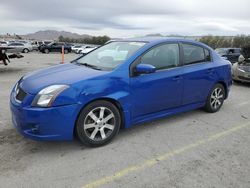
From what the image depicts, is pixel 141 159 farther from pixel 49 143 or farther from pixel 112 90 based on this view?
pixel 49 143

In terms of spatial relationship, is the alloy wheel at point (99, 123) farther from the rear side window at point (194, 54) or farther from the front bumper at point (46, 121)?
the rear side window at point (194, 54)

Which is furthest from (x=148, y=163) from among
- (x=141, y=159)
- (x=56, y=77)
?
(x=56, y=77)

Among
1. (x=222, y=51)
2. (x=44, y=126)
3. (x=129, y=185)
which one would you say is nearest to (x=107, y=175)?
(x=129, y=185)

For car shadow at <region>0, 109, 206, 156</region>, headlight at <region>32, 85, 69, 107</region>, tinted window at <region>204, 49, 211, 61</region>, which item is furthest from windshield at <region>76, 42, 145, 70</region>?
tinted window at <region>204, 49, 211, 61</region>

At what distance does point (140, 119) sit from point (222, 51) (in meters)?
16.7

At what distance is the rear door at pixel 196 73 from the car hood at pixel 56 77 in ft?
5.63

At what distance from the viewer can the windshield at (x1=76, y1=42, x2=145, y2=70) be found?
401 cm

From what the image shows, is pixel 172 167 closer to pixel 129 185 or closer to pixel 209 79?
pixel 129 185

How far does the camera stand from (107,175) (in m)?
2.97

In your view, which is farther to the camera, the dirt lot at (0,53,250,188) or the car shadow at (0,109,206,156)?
the car shadow at (0,109,206,156)

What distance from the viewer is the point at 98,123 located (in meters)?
3.61

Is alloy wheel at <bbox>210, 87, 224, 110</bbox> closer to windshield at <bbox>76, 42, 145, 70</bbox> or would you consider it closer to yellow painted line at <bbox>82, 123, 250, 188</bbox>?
yellow painted line at <bbox>82, 123, 250, 188</bbox>

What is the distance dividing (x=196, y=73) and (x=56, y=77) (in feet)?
8.42

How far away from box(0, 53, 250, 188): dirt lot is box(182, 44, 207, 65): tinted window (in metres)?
1.20
